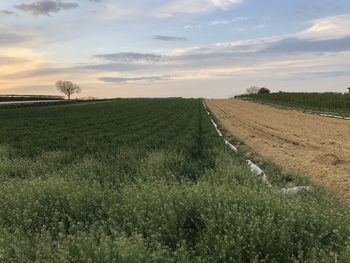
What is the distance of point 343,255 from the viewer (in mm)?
A: 5180

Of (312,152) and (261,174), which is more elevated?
(261,174)

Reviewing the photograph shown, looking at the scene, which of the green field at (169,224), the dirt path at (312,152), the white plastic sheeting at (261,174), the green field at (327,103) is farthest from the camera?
the green field at (327,103)

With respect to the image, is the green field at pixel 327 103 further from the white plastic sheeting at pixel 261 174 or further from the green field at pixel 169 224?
the green field at pixel 169 224

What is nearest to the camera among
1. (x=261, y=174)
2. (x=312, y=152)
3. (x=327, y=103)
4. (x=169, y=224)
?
(x=169, y=224)

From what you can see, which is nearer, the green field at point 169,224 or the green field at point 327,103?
the green field at point 169,224

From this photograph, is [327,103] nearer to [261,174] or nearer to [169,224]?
[261,174]

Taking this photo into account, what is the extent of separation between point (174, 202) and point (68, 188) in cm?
218

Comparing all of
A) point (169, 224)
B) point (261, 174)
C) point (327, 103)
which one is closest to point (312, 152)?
point (261, 174)

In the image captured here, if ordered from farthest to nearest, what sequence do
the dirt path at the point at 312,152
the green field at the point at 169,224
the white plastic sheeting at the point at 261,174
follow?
1. the dirt path at the point at 312,152
2. the white plastic sheeting at the point at 261,174
3. the green field at the point at 169,224

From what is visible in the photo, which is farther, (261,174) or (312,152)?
(312,152)

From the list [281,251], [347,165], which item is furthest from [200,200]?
[347,165]

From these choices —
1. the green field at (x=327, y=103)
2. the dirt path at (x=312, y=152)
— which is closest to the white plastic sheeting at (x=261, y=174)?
the dirt path at (x=312, y=152)


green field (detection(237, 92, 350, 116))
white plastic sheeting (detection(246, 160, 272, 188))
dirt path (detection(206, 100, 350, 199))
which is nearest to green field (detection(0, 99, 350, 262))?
white plastic sheeting (detection(246, 160, 272, 188))

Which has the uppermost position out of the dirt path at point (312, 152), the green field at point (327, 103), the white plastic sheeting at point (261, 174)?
the green field at point (327, 103)
